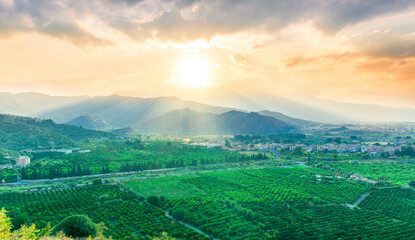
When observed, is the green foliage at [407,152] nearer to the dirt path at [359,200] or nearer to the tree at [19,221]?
the dirt path at [359,200]

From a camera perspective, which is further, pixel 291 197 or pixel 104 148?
pixel 104 148

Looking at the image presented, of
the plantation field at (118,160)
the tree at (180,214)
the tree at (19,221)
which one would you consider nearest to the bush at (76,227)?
the tree at (19,221)

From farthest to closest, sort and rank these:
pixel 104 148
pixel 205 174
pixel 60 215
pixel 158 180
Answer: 1. pixel 104 148
2. pixel 205 174
3. pixel 158 180
4. pixel 60 215

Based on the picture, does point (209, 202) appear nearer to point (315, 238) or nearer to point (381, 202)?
point (315, 238)

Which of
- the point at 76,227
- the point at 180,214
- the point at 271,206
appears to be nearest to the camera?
the point at 76,227

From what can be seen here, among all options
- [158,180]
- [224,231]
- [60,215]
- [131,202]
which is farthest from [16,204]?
[224,231]

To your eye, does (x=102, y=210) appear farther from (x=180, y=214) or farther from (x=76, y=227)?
(x=76, y=227)

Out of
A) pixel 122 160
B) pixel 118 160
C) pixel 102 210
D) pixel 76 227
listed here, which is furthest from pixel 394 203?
pixel 118 160

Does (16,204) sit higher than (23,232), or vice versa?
(23,232)

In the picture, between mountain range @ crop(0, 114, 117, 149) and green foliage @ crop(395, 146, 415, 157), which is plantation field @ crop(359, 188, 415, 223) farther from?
mountain range @ crop(0, 114, 117, 149)
